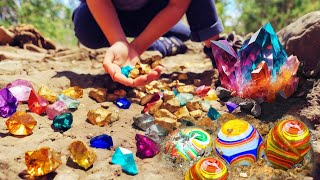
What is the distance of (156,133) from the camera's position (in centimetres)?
172

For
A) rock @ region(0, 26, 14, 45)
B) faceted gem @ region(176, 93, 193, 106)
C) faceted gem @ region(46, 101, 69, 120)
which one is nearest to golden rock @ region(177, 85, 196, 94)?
faceted gem @ region(176, 93, 193, 106)

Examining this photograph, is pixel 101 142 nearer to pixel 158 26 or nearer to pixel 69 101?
pixel 69 101

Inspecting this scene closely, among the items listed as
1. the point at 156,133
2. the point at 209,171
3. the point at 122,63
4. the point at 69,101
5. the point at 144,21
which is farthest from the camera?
the point at 144,21

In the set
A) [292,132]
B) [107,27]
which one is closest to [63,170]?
[292,132]

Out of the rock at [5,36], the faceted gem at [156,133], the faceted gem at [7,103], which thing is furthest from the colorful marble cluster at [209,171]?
the rock at [5,36]

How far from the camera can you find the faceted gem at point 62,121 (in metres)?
1.73

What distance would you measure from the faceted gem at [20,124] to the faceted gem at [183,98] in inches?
29.8

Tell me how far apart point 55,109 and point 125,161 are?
1.77 feet

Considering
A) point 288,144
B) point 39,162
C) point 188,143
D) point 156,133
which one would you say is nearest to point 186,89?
point 156,133

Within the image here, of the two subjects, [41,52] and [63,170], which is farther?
[41,52]

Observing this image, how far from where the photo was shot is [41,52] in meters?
3.21

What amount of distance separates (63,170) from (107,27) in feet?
3.98

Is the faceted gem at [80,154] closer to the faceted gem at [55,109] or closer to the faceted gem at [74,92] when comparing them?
the faceted gem at [55,109]

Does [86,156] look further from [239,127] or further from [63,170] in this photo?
[239,127]
